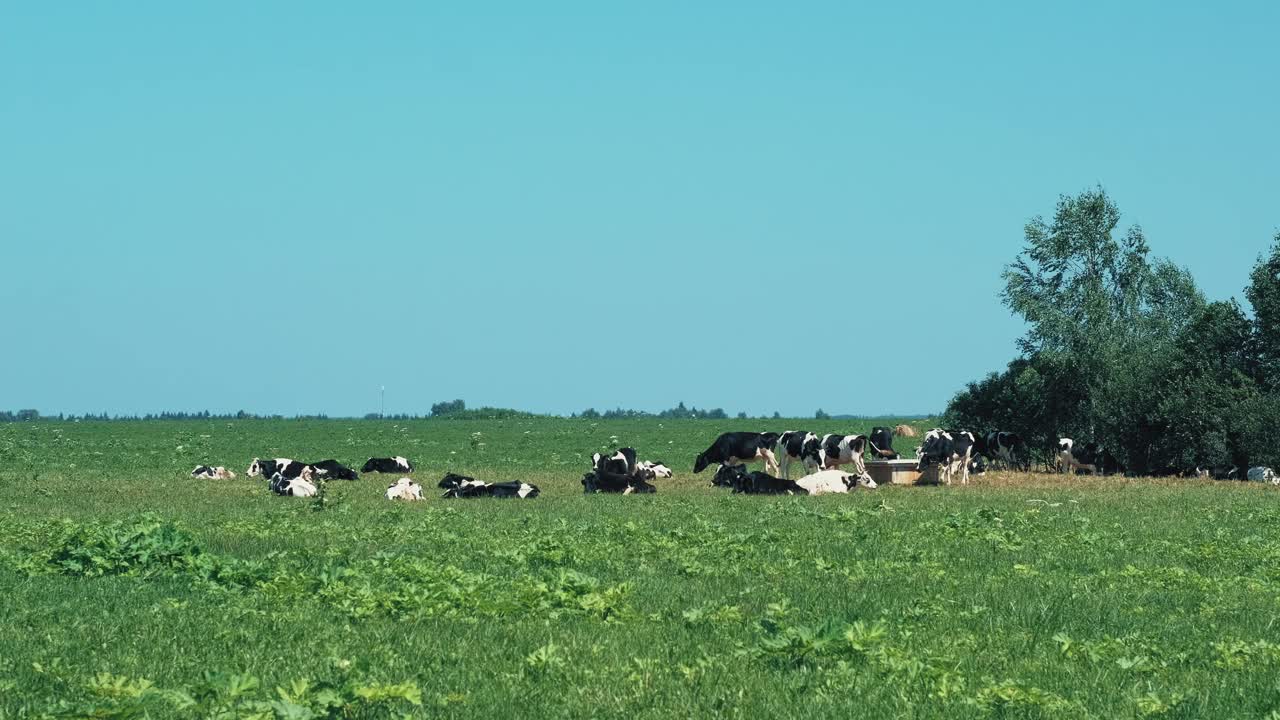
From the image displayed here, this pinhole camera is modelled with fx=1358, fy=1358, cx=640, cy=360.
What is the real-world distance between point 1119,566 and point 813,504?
1130cm

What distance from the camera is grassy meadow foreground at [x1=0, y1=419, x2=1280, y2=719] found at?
9875 mm

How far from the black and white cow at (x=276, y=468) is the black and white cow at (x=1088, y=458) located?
87.3 feet

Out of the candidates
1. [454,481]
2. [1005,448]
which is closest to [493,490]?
[454,481]

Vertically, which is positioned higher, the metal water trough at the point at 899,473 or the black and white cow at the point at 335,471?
the metal water trough at the point at 899,473

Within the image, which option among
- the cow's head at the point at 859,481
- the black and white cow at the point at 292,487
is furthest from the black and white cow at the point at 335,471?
the cow's head at the point at 859,481

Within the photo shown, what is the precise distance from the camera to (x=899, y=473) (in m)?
39.2

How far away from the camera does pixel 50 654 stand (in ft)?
37.1

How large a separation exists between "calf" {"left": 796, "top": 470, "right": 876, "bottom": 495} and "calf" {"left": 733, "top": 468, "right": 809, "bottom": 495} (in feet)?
1.35

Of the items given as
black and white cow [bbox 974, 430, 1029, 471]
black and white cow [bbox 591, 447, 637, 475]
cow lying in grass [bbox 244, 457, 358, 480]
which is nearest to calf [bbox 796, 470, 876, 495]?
black and white cow [bbox 591, 447, 637, 475]

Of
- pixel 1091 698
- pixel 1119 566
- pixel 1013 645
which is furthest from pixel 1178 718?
pixel 1119 566

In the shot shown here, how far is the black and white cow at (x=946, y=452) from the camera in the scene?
38.8 meters

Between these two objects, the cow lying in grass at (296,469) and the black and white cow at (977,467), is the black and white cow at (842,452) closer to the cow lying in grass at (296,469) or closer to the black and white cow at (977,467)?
the black and white cow at (977,467)

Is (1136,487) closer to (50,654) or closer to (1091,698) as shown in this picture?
(1091,698)

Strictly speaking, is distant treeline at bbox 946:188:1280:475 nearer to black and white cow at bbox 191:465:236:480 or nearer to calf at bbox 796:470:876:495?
calf at bbox 796:470:876:495
